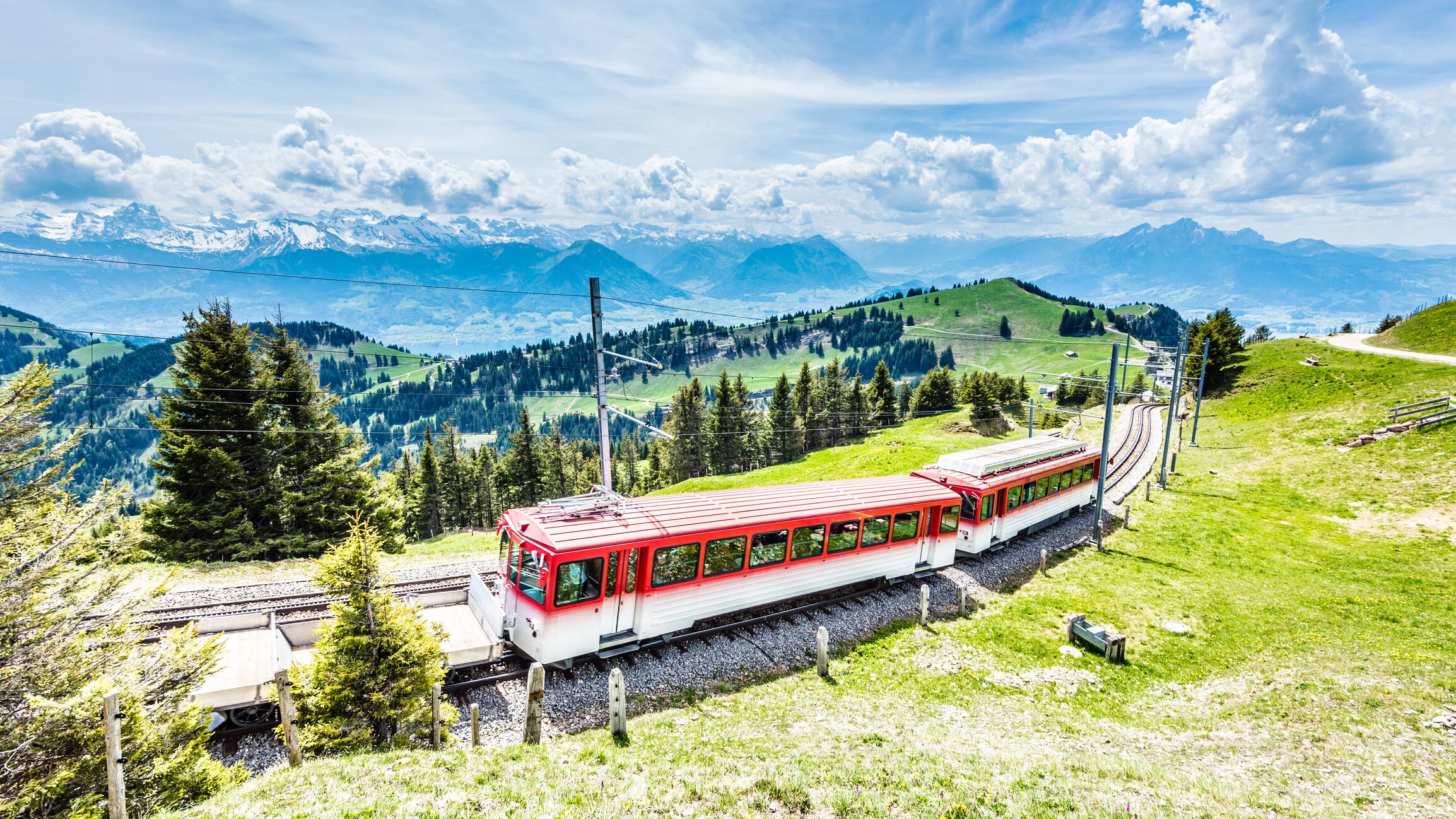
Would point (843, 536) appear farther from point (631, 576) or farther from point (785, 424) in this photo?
point (785, 424)

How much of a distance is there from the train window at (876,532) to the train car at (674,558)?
0.13 feet

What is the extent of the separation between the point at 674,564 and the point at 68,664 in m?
10.6

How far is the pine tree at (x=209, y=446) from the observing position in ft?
82.1

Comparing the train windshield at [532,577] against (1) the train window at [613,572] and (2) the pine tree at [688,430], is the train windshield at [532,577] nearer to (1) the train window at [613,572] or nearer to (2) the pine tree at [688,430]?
(1) the train window at [613,572]

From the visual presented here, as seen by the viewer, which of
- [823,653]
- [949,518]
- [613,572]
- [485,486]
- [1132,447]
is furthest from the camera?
[485,486]

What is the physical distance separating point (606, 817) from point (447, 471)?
67.0m

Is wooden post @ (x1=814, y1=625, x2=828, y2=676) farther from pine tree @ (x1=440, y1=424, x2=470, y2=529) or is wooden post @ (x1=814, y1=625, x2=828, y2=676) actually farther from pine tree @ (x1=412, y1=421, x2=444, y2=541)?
pine tree @ (x1=440, y1=424, x2=470, y2=529)

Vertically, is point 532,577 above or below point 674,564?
above

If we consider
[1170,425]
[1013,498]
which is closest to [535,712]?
[1013,498]

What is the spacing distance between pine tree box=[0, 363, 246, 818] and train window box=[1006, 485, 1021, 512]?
992 inches

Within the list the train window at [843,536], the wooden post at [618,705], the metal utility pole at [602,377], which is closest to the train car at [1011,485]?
the train window at [843,536]

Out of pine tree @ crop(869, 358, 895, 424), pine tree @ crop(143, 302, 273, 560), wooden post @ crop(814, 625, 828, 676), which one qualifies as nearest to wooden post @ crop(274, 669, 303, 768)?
wooden post @ crop(814, 625, 828, 676)

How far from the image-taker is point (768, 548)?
55.9 feet

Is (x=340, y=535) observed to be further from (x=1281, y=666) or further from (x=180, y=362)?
(x=1281, y=666)
